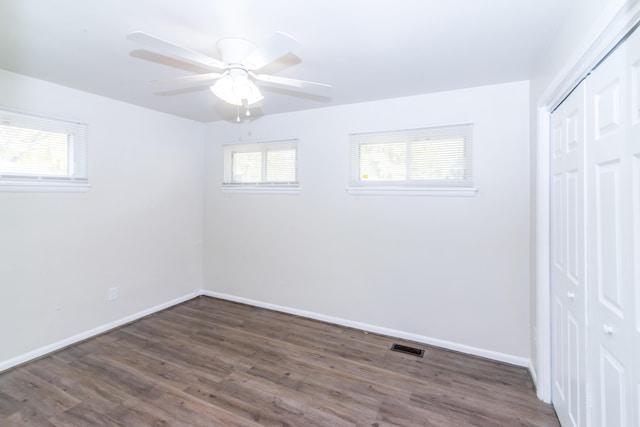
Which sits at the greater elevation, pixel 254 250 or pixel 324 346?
pixel 254 250

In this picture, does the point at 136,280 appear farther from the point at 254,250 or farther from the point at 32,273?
the point at 254,250

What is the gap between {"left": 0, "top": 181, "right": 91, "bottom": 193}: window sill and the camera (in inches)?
99.1

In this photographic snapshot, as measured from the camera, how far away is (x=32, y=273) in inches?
105

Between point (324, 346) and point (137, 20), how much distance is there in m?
2.88

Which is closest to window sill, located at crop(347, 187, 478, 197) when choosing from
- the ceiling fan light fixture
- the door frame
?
the door frame

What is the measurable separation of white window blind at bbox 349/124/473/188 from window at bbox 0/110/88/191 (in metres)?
2.70

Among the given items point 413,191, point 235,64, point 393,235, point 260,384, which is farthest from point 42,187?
point 413,191

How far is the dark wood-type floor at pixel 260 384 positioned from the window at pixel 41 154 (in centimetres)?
153

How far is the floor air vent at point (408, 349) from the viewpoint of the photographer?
2.83 meters

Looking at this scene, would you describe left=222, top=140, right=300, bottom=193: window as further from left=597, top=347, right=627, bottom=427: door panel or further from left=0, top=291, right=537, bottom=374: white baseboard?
left=597, top=347, right=627, bottom=427: door panel

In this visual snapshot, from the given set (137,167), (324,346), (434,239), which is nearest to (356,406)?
(324,346)

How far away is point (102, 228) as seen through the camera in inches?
126

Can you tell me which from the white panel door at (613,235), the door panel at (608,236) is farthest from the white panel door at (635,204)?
the door panel at (608,236)

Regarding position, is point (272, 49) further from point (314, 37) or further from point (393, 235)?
point (393, 235)
